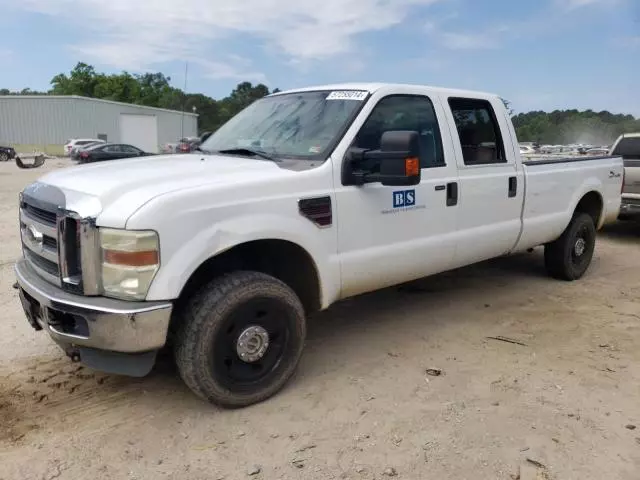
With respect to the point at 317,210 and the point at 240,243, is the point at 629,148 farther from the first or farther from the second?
the point at 240,243

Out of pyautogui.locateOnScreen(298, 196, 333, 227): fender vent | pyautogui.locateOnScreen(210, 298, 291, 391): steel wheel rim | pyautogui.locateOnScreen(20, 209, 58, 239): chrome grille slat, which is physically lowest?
pyautogui.locateOnScreen(210, 298, 291, 391): steel wheel rim

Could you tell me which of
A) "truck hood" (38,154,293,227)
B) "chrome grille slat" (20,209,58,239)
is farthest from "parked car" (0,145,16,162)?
"chrome grille slat" (20,209,58,239)

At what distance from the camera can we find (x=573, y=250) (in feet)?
20.2

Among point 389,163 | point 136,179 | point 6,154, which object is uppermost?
point 389,163

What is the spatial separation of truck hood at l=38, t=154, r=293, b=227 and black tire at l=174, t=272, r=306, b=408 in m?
0.59

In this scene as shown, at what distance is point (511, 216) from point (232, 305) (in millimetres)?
2944

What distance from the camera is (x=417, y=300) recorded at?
545 cm

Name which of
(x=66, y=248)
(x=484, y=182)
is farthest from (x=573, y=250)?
(x=66, y=248)

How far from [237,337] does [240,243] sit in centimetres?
54

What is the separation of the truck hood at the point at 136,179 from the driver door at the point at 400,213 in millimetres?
614

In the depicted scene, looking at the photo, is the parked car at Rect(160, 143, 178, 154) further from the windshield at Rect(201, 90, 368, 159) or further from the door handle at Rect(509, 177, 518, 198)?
the door handle at Rect(509, 177, 518, 198)

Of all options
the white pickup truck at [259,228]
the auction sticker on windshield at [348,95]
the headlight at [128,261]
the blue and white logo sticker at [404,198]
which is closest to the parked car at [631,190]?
the white pickup truck at [259,228]

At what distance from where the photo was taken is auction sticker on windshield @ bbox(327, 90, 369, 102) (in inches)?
156

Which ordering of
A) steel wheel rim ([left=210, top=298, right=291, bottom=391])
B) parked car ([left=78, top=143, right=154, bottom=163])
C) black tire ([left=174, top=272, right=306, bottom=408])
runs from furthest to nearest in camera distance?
parked car ([left=78, top=143, right=154, bottom=163]), steel wheel rim ([left=210, top=298, right=291, bottom=391]), black tire ([left=174, top=272, right=306, bottom=408])
